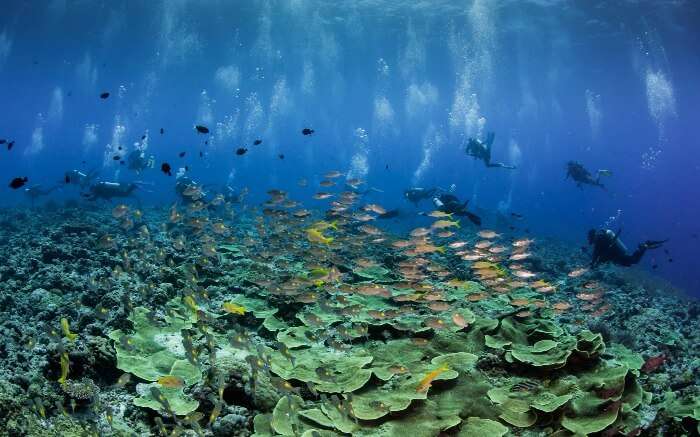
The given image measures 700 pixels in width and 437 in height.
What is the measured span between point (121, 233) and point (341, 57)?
4063 cm

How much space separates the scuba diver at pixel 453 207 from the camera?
1411cm

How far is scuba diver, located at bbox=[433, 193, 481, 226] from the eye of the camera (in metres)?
14.1

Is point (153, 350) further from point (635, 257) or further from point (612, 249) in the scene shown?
point (635, 257)

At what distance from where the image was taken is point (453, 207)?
48.1 feet

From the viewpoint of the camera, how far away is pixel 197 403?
195 inches

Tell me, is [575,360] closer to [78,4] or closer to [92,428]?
[92,428]

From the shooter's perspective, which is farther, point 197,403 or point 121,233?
point 121,233

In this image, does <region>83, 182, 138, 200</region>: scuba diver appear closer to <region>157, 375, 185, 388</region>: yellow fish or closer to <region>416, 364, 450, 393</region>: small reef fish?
<region>157, 375, 185, 388</region>: yellow fish

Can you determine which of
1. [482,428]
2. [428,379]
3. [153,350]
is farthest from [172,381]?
[482,428]

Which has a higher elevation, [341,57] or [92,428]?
[341,57]

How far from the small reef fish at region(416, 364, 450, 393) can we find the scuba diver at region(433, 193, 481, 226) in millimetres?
8995

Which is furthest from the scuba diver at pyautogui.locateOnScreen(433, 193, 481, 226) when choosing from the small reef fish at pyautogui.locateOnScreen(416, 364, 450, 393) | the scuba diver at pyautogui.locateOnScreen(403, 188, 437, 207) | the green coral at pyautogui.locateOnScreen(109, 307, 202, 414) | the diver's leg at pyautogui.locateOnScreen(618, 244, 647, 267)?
the green coral at pyautogui.locateOnScreen(109, 307, 202, 414)

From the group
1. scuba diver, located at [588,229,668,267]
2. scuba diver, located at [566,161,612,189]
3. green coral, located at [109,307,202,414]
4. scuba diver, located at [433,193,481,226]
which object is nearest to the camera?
green coral, located at [109,307,202,414]

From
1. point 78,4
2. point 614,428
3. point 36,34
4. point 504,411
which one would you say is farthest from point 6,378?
point 36,34
